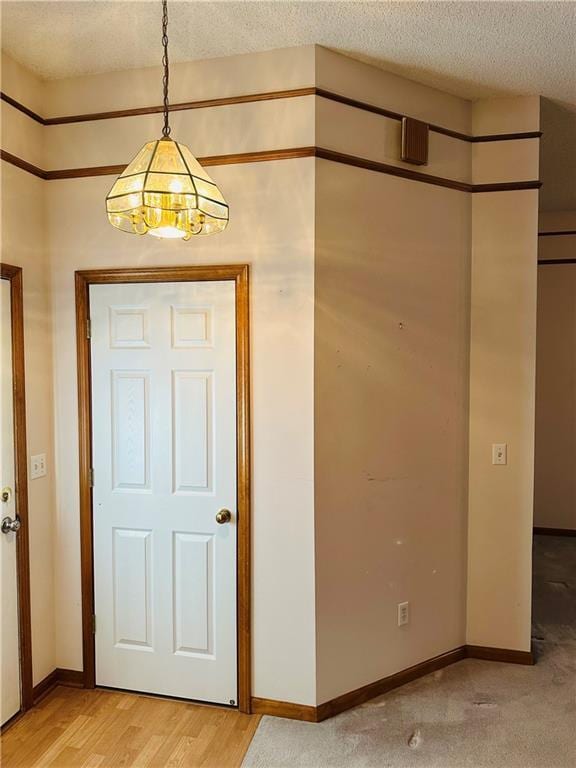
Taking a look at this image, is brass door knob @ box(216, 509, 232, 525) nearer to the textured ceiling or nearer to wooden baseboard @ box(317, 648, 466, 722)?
wooden baseboard @ box(317, 648, 466, 722)

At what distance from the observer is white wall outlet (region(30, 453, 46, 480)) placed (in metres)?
2.74

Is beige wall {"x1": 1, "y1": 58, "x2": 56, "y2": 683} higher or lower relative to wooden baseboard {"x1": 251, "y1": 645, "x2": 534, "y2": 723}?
higher

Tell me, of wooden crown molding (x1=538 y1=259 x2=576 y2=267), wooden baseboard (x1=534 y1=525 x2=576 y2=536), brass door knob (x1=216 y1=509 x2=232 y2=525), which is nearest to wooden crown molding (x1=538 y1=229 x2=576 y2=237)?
wooden crown molding (x1=538 y1=259 x2=576 y2=267)

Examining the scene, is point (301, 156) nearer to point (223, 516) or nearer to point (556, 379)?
point (223, 516)

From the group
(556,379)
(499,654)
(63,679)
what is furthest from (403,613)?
(556,379)

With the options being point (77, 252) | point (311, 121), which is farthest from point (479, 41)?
point (77, 252)

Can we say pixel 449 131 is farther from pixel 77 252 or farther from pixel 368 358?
pixel 77 252

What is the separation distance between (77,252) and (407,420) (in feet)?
5.90

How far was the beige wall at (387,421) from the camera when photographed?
8.52 feet

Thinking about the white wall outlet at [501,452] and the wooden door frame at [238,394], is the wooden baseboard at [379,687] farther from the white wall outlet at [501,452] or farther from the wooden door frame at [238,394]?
the white wall outlet at [501,452]

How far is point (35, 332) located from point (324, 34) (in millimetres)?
1844

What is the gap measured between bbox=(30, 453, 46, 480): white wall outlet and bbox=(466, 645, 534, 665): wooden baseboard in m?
2.41

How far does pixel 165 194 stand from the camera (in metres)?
1.70

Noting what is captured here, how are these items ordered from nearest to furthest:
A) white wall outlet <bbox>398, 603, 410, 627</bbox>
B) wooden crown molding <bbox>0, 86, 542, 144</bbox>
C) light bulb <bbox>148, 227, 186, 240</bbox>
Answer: light bulb <bbox>148, 227, 186, 240</bbox> → wooden crown molding <bbox>0, 86, 542, 144</bbox> → white wall outlet <bbox>398, 603, 410, 627</bbox>
